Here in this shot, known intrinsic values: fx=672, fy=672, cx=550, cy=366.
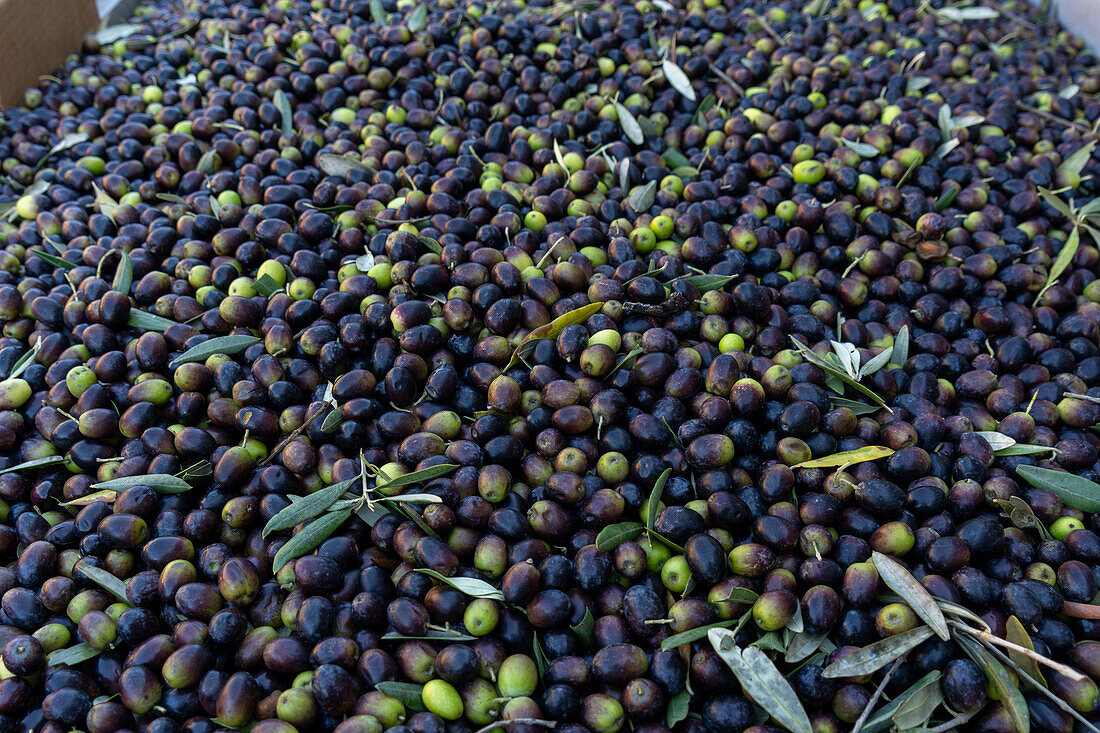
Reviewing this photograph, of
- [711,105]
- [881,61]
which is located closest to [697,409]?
[711,105]

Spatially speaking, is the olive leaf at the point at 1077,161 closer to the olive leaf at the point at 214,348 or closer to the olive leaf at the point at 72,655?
the olive leaf at the point at 214,348

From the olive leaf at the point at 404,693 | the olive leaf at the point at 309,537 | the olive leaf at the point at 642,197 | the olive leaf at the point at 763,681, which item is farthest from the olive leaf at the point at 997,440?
the olive leaf at the point at 309,537

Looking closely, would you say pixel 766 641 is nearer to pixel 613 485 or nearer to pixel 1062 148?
pixel 613 485

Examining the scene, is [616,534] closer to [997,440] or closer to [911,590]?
[911,590]

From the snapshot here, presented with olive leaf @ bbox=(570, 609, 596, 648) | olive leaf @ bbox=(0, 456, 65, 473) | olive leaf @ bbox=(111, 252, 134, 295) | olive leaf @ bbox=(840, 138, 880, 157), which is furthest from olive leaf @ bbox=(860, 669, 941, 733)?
olive leaf @ bbox=(111, 252, 134, 295)

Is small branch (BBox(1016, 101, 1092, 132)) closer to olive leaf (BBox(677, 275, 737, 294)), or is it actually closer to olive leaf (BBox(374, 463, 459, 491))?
olive leaf (BBox(677, 275, 737, 294))

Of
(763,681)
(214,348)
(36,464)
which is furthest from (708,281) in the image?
(36,464)
